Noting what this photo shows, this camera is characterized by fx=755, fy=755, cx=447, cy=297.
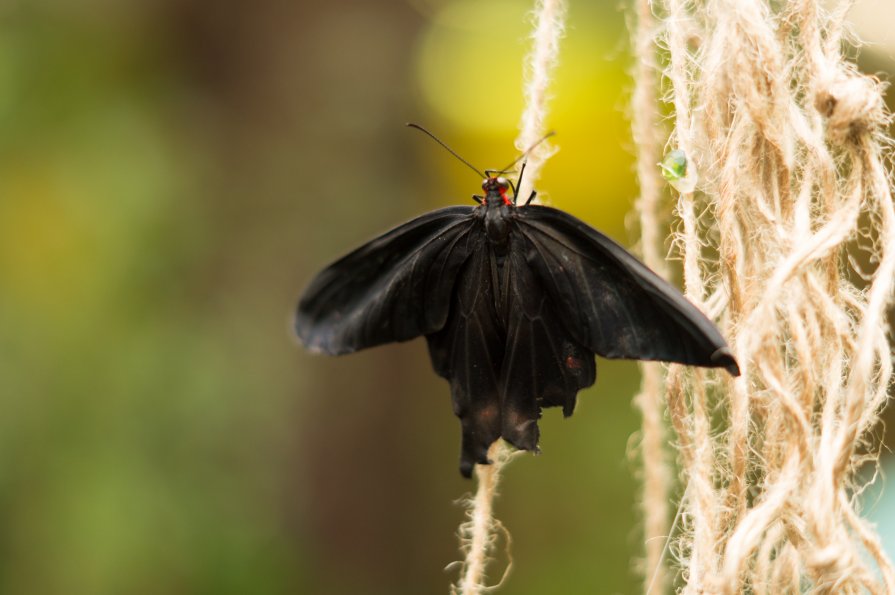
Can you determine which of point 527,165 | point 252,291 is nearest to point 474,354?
point 527,165

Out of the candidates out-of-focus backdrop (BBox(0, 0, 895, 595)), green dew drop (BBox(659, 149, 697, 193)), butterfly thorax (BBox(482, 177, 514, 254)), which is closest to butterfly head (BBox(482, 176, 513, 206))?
butterfly thorax (BBox(482, 177, 514, 254))

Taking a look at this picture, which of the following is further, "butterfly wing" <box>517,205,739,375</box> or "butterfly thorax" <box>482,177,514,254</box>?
"butterfly thorax" <box>482,177,514,254</box>

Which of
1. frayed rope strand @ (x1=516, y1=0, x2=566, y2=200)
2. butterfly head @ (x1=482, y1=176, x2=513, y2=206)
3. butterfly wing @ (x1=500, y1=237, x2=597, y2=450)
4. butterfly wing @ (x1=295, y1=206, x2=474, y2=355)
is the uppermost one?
frayed rope strand @ (x1=516, y1=0, x2=566, y2=200)

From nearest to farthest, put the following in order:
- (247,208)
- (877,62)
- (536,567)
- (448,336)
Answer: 1. (448,336)
2. (877,62)
3. (247,208)
4. (536,567)

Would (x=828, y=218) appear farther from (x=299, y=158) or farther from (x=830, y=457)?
(x=299, y=158)

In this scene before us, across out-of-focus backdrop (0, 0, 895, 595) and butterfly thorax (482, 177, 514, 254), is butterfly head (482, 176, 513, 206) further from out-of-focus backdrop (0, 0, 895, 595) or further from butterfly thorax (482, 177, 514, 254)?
out-of-focus backdrop (0, 0, 895, 595)

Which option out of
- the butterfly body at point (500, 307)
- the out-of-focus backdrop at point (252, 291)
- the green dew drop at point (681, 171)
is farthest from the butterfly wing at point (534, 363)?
the out-of-focus backdrop at point (252, 291)

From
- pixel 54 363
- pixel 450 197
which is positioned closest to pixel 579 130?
pixel 450 197
